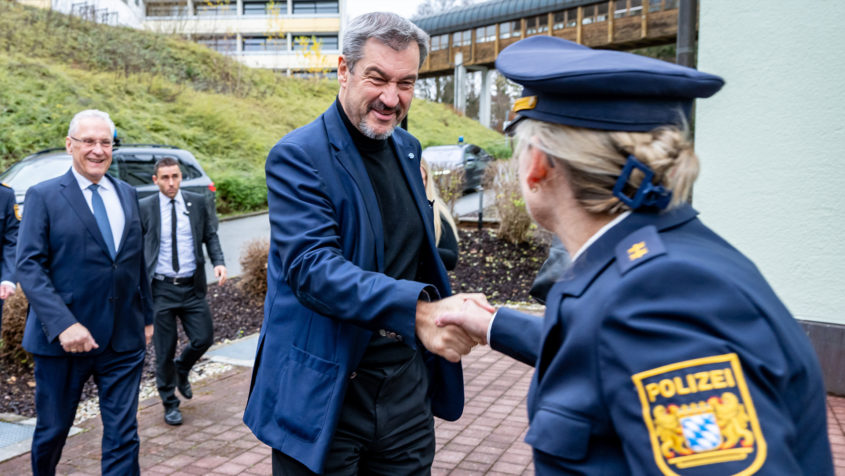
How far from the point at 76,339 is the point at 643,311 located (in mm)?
3360

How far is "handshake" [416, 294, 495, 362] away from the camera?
194cm

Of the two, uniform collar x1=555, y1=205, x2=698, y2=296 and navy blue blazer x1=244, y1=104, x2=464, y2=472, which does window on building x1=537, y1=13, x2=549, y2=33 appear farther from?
uniform collar x1=555, y1=205, x2=698, y2=296

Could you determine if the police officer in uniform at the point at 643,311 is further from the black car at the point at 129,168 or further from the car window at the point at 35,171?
the black car at the point at 129,168

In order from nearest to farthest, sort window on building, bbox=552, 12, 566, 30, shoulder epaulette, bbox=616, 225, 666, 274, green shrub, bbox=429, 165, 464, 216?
shoulder epaulette, bbox=616, 225, 666, 274
green shrub, bbox=429, 165, 464, 216
window on building, bbox=552, 12, 566, 30

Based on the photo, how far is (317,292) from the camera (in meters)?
2.04

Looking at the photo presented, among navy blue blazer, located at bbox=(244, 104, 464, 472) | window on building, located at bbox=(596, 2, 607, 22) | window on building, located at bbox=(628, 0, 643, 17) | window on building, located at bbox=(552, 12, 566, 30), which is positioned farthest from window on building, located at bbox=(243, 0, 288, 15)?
navy blue blazer, located at bbox=(244, 104, 464, 472)

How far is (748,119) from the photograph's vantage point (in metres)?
5.62

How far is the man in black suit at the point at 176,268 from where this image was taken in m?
5.75

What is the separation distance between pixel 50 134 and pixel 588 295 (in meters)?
19.1

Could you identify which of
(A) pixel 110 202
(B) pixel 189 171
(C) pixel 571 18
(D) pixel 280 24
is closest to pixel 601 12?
(C) pixel 571 18

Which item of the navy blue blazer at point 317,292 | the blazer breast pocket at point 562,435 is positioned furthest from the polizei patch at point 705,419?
the navy blue blazer at point 317,292

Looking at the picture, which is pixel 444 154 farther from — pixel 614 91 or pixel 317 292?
pixel 614 91

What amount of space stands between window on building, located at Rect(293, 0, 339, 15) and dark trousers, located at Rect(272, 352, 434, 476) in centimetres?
6550

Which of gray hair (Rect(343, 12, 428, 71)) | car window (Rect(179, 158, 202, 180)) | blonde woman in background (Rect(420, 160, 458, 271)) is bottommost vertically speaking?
car window (Rect(179, 158, 202, 180))
